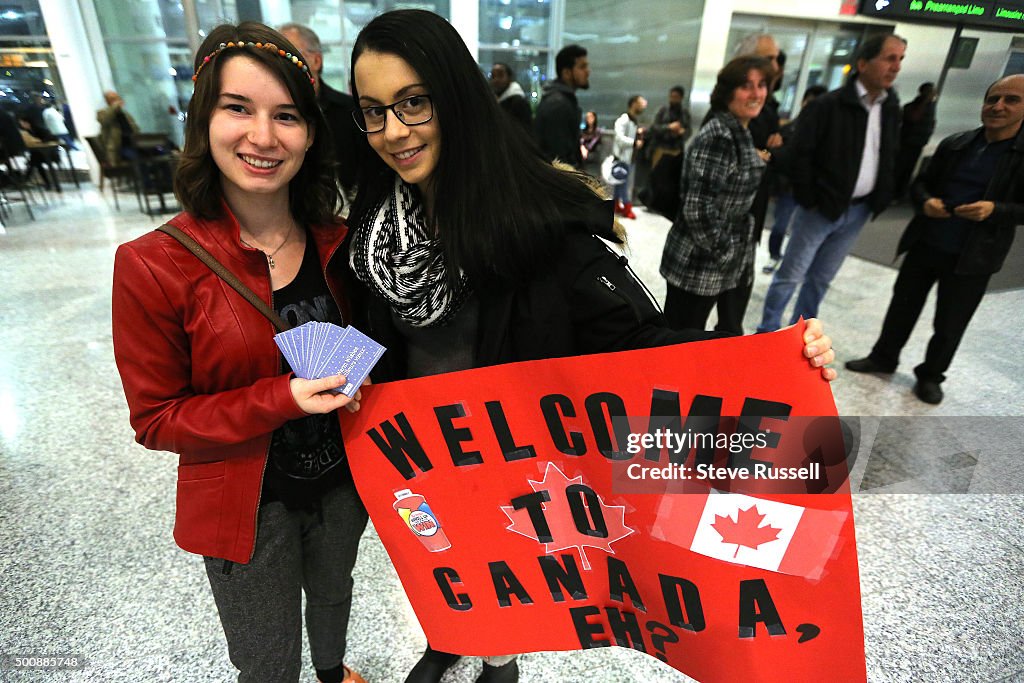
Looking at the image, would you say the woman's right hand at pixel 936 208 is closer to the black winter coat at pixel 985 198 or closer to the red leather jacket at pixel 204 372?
the black winter coat at pixel 985 198

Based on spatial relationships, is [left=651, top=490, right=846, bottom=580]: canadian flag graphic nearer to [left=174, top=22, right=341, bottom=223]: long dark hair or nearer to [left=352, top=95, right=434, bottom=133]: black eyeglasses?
[left=352, top=95, right=434, bottom=133]: black eyeglasses

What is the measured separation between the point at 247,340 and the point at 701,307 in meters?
2.28

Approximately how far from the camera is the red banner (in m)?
0.86

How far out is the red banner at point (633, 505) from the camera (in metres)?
0.86

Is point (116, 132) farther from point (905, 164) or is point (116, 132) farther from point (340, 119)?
point (905, 164)

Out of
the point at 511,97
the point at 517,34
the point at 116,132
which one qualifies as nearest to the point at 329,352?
the point at 511,97

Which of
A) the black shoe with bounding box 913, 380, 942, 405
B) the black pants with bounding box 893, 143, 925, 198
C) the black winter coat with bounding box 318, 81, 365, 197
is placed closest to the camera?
the black winter coat with bounding box 318, 81, 365, 197

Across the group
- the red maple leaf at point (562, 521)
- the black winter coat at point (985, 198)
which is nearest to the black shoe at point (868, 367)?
the black winter coat at point (985, 198)

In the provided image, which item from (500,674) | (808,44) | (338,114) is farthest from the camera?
(808,44)

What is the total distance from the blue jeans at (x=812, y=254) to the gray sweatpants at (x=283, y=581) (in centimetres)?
293

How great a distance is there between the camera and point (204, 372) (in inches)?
36.8

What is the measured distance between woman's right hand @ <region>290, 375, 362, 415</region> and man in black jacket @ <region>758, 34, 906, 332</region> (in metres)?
3.11

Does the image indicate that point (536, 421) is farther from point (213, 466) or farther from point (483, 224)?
point (213, 466)

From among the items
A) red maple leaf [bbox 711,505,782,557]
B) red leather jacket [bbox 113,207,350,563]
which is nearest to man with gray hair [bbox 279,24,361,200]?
red leather jacket [bbox 113,207,350,563]
